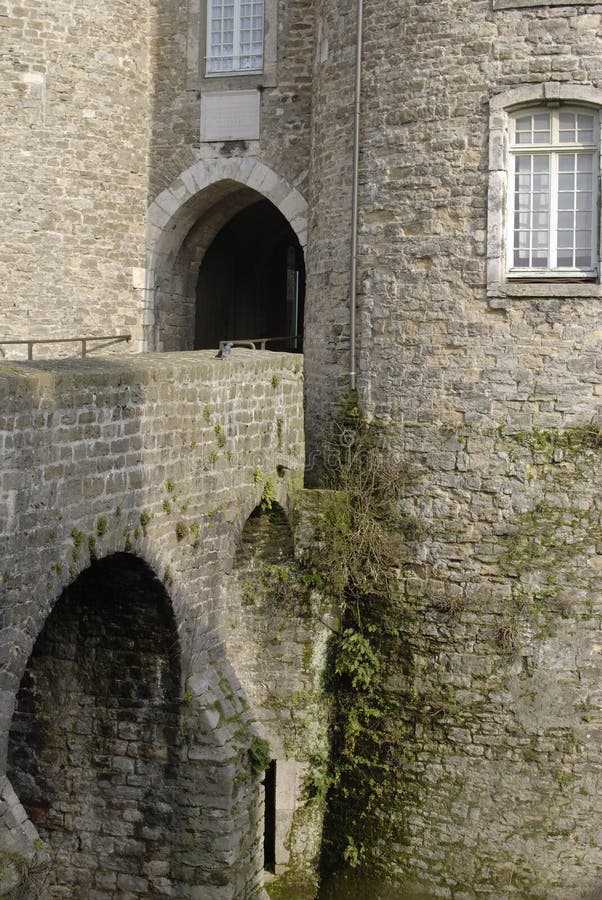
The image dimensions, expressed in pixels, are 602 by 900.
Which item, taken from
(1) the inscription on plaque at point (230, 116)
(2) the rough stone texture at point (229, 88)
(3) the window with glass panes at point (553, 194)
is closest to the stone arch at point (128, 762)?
(3) the window with glass panes at point (553, 194)

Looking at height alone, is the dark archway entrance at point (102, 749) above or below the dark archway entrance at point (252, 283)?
below

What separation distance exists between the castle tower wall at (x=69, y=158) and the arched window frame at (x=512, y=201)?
16.6 feet

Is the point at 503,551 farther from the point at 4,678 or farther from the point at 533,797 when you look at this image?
the point at 4,678

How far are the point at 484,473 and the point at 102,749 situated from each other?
3738mm

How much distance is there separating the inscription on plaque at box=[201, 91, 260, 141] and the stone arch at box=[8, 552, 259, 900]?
21.0 ft

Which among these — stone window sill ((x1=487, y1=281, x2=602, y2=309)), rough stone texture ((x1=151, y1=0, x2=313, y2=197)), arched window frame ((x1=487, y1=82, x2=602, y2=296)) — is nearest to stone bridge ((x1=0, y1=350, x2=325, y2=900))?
stone window sill ((x1=487, y1=281, x2=602, y2=309))

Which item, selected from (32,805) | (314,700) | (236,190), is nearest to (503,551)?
(314,700)

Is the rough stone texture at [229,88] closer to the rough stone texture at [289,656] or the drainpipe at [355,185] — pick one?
the drainpipe at [355,185]

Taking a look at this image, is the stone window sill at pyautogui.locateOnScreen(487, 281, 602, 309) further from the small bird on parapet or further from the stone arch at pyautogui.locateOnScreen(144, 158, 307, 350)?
the stone arch at pyautogui.locateOnScreen(144, 158, 307, 350)

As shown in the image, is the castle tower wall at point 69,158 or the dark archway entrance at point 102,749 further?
the castle tower wall at point 69,158

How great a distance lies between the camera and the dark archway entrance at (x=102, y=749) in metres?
8.79

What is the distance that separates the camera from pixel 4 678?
6.50 metres

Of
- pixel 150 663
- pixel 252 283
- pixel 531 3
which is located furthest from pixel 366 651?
pixel 252 283

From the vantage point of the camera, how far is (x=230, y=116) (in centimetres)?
1339
